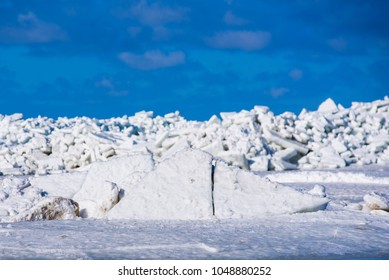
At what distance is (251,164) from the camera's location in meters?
8.47

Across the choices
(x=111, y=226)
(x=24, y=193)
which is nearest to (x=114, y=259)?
(x=111, y=226)

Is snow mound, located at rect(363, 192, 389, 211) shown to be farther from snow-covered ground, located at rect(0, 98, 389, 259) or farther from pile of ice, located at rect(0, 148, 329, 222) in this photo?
pile of ice, located at rect(0, 148, 329, 222)

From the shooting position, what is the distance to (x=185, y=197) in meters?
3.75

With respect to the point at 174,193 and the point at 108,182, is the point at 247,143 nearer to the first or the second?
the point at 108,182

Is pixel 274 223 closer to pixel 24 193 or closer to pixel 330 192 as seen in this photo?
pixel 24 193

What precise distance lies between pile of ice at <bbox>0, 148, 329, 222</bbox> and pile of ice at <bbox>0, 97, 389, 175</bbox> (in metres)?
4.26

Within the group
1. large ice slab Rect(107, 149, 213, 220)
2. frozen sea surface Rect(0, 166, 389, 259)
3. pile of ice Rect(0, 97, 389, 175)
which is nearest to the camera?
frozen sea surface Rect(0, 166, 389, 259)

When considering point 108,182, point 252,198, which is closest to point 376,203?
point 252,198

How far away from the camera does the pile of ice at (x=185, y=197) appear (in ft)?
12.1

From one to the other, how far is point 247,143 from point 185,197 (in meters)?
5.36

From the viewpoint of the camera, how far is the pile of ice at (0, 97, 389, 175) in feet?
29.5

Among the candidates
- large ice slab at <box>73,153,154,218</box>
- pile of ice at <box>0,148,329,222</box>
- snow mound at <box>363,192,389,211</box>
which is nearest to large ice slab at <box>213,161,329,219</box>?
pile of ice at <box>0,148,329,222</box>

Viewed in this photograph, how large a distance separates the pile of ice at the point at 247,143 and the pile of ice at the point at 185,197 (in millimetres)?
4257
